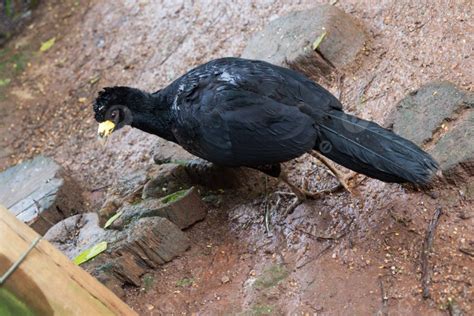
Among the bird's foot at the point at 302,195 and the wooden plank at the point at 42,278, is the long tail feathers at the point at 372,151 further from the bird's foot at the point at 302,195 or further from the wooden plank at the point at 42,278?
the wooden plank at the point at 42,278

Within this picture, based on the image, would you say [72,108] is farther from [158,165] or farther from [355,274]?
[355,274]

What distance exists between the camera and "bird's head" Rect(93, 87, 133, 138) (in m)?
4.42

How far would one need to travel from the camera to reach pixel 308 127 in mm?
3760

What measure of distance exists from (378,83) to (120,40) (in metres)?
3.58

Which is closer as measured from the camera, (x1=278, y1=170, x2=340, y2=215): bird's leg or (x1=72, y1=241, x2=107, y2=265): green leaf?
(x1=72, y1=241, x2=107, y2=265): green leaf

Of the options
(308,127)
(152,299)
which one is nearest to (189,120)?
(308,127)

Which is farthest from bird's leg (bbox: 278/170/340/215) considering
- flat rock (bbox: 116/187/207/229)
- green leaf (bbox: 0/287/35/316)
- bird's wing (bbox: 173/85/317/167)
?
green leaf (bbox: 0/287/35/316)

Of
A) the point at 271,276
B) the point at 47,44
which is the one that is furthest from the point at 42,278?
the point at 47,44

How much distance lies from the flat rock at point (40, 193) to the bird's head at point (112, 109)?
1.07 m

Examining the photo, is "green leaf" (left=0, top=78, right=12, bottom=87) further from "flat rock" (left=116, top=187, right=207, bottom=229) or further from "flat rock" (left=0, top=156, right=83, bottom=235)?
"flat rock" (left=116, top=187, right=207, bottom=229)

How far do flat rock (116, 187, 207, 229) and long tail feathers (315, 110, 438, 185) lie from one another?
39.7 inches

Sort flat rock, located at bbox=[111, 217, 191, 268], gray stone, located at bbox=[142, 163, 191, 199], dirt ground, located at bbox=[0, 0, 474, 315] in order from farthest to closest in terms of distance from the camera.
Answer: gray stone, located at bbox=[142, 163, 191, 199]
flat rock, located at bbox=[111, 217, 191, 268]
dirt ground, located at bbox=[0, 0, 474, 315]

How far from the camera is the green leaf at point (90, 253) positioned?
3879mm

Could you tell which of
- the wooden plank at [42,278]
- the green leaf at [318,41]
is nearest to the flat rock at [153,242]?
the wooden plank at [42,278]
